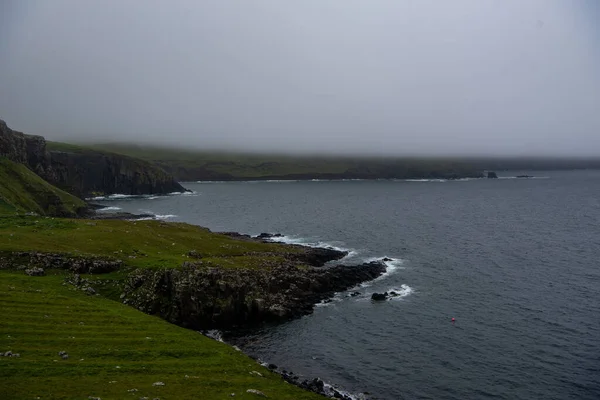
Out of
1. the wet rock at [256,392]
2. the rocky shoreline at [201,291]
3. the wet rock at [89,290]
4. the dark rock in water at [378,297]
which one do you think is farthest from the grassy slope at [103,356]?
the dark rock in water at [378,297]

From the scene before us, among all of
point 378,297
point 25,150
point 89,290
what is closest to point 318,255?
point 378,297

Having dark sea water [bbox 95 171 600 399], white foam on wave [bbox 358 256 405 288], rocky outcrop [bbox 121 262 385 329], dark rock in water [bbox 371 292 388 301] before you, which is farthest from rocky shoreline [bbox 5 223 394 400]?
white foam on wave [bbox 358 256 405 288]

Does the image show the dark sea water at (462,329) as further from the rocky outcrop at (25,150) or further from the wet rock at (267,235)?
the rocky outcrop at (25,150)

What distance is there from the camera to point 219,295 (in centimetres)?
6662

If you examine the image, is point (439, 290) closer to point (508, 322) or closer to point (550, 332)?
point (508, 322)

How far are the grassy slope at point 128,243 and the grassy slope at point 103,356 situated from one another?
15341mm

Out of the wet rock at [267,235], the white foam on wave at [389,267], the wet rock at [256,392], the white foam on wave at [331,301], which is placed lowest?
the white foam on wave at [331,301]

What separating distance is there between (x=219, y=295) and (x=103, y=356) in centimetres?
2869

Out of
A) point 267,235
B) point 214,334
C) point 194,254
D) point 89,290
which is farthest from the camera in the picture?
point 267,235

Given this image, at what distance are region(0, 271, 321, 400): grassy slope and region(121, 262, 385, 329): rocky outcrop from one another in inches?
305

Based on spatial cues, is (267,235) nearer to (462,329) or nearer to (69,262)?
(69,262)

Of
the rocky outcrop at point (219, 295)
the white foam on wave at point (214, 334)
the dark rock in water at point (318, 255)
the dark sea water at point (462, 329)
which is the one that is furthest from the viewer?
the dark rock in water at point (318, 255)

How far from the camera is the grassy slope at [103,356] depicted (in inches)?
1247

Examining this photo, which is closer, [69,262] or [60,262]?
[60,262]
